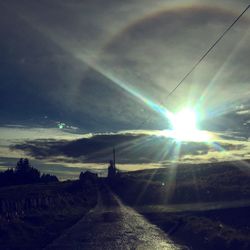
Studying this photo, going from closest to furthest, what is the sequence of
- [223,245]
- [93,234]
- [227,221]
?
1. [223,245]
2. [93,234]
3. [227,221]

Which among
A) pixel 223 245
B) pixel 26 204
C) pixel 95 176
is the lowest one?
pixel 223 245

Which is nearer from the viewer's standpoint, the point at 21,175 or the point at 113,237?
the point at 113,237

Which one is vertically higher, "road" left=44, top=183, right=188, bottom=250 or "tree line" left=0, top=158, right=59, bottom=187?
"tree line" left=0, top=158, right=59, bottom=187

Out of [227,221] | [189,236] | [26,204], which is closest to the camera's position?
[189,236]

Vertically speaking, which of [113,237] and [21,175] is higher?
[21,175]

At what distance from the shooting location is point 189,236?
23.6 m

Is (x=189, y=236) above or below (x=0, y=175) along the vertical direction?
below

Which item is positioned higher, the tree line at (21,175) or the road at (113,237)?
the tree line at (21,175)

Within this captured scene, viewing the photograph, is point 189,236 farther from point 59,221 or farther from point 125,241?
point 59,221

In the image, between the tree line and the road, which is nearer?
the road

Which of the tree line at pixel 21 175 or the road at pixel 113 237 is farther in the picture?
the tree line at pixel 21 175

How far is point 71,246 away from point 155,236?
5589 mm

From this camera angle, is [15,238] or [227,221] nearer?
[15,238]

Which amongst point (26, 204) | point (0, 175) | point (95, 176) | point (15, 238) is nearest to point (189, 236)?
point (15, 238)
